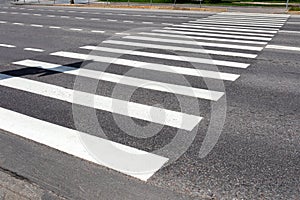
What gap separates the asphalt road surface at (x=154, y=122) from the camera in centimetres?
312

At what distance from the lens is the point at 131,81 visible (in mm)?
6055

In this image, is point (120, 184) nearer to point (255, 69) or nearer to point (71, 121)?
point (71, 121)

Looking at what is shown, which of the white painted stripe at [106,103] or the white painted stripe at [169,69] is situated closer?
the white painted stripe at [106,103]

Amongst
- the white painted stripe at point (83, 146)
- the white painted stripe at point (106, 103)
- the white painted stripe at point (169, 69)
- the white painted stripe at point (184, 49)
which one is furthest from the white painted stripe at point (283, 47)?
the white painted stripe at point (83, 146)

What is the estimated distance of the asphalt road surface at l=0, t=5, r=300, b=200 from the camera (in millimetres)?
3115

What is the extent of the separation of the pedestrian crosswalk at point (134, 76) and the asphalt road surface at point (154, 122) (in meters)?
0.02

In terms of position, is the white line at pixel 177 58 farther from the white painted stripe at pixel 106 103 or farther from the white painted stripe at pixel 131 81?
the white painted stripe at pixel 106 103

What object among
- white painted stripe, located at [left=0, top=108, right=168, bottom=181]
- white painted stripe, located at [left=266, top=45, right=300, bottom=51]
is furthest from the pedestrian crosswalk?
white painted stripe, located at [left=266, top=45, right=300, bottom=51]

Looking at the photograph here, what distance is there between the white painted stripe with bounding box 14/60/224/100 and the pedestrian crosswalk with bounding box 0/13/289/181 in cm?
2

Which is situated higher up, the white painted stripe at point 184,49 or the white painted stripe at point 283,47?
the white painted stripe at point 283,47

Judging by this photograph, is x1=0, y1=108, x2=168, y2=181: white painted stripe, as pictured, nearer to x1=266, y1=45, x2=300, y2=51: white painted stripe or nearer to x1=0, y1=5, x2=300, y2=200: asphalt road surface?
x1=0, y1=5, x2=300, y2=200: asphalt road surface

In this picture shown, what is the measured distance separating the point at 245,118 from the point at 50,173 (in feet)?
9.21

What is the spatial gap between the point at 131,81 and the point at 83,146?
2.50 metres

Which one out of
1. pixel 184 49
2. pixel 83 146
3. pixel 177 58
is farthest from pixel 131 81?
pixel 184 49
